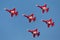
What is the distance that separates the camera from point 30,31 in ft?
10.4

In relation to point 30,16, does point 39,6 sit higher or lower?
higher

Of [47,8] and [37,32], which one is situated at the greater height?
[47,8]

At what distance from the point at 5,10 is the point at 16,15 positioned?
0.97 ft

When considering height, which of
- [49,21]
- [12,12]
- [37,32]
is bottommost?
[37,32]

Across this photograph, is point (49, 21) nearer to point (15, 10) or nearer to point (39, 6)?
point (39, 6)

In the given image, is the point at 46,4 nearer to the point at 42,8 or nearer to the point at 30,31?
the point at 42,8

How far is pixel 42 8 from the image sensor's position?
3.22 meters

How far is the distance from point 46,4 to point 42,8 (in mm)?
141

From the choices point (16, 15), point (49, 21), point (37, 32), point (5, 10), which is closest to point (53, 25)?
point (49, 21)

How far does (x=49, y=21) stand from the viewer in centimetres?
320

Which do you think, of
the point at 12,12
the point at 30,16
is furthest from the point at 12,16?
the point at 30,16

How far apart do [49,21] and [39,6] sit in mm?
439

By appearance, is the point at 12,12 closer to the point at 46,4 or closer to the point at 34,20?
the point at 34,20

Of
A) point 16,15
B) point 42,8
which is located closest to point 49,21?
point 42,8
